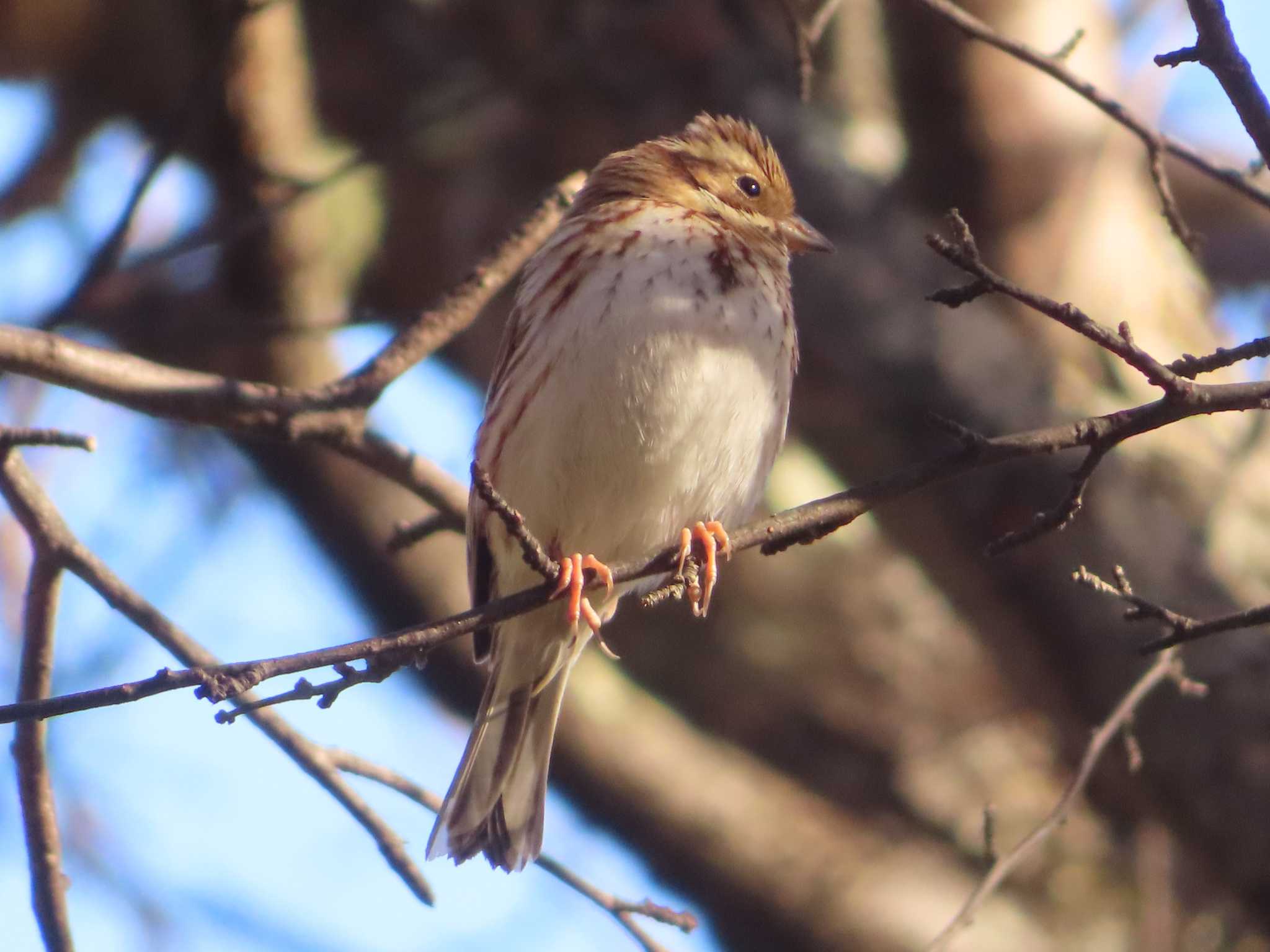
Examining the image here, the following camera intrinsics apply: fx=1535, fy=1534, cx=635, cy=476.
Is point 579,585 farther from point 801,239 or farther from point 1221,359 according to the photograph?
point 801,239

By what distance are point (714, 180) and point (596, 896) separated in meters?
2.38

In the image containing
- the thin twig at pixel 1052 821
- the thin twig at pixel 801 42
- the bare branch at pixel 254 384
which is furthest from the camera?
the thin twig at pixel 801 42

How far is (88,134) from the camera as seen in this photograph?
28.5ft

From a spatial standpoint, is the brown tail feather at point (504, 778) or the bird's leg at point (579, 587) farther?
the brown tail feather at point (504, 778)

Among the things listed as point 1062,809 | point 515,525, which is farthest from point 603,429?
point 1062,809

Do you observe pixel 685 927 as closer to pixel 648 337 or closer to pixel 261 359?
pixel 648 337

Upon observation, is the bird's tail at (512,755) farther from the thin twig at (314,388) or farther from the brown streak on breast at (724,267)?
the brown streak on breast at (724,267)

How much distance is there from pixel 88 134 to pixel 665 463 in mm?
5883

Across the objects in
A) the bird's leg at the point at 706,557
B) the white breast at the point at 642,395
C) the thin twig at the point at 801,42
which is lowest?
the bird's leg at the point at 706,557

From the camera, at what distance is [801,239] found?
4.94 metres

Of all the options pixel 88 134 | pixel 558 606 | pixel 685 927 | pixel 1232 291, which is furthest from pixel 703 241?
pixel 1232 291

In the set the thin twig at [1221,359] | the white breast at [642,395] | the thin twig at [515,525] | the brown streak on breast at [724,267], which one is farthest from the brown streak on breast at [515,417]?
the thin twig at [1221,359]

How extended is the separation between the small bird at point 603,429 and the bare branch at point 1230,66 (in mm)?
1611

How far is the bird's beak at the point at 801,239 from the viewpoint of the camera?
4.93m
